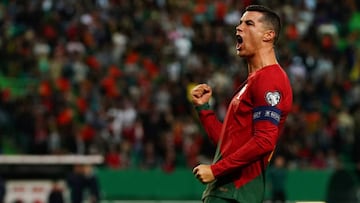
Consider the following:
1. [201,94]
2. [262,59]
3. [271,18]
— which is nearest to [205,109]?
[201,94]

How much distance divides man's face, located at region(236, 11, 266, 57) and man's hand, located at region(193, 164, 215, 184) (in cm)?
80

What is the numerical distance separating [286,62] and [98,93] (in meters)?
4.77

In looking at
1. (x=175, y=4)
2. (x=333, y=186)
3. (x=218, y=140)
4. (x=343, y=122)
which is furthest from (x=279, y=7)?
(x=218, y=140)

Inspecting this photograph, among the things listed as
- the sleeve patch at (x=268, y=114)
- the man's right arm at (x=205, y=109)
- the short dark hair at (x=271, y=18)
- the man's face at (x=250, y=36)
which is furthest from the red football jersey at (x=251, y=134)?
the man's right arm at (x=205, y=109)

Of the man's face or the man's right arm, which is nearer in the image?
the man's face

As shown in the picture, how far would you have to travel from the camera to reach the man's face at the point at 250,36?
666cm

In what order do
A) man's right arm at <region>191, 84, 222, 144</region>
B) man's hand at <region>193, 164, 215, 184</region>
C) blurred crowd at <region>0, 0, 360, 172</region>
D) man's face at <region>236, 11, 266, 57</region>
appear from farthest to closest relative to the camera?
blurred crowd at <region>0, 0, 360, 172</region> → man's right arm at <region>191, 84, 222, 144</region> → man's face at <region>236, 11, 266, 57</region> → man's hand at <region>193, 164, 215, 184</region>

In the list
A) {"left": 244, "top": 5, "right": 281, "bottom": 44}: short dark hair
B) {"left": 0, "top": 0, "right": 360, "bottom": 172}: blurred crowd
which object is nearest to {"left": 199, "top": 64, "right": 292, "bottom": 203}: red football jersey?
{"left": 244, "top": 5, "right": 281, "bottom": 44}: short dark hair

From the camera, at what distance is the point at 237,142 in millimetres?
6547

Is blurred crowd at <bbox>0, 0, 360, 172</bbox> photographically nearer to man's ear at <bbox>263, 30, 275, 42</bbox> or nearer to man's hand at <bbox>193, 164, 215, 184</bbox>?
man's ear at <bbox>263, 30, 275, 42</bbox>

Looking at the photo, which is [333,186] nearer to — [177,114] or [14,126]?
[177,114]

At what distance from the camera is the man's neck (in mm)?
6660

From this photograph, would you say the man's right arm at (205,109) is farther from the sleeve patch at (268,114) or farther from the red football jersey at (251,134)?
the sleeve patch at (268,114)

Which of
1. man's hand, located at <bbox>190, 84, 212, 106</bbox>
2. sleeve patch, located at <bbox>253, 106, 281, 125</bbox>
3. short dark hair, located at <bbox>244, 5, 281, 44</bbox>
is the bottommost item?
sleeve patch, located at <bbox>253, 106, 281, 125</bbox>
